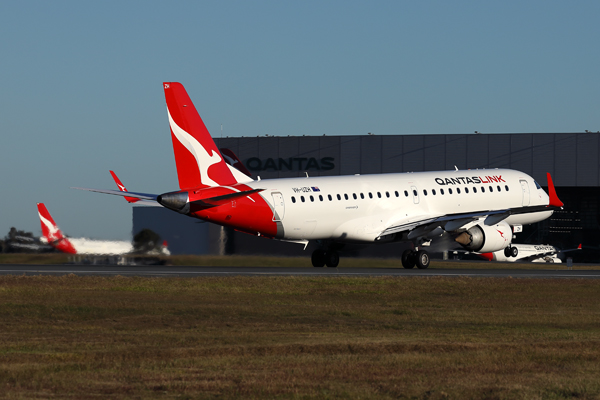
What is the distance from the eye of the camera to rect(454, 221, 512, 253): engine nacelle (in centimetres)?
4088

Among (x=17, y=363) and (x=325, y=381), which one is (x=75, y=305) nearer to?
(x=17, y=363)

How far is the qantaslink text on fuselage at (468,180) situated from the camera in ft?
144

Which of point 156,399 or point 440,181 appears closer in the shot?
point 156,399

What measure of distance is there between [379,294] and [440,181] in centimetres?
1823

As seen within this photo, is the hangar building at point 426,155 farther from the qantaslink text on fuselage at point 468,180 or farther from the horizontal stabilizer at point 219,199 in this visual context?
the horizontal stabilizer at point 219,199

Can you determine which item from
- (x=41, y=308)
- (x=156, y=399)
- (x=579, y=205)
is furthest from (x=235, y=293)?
(x=579, y=205)

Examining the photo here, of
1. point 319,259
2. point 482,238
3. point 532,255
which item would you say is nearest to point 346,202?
point 319,259

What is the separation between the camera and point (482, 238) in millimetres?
40875

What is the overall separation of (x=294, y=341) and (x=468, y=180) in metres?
30.2

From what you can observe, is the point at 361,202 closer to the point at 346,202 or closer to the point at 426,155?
the point at 346,202

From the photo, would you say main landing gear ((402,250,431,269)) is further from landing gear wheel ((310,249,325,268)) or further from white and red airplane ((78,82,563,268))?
landing gear wheel ((310,249,325,268))

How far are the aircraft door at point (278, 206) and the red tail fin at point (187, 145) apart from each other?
2795 millimetres

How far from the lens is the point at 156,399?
10461 millimetres

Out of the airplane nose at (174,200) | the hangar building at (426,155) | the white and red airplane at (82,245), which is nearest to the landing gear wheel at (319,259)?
the white and red airplane at (82,245)
